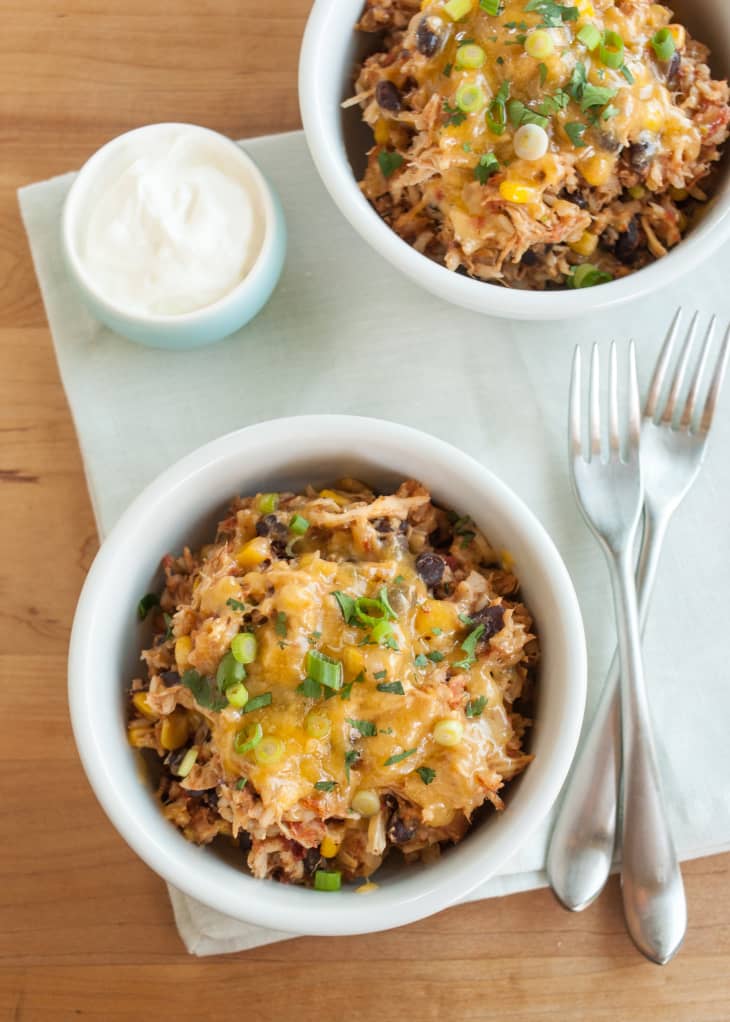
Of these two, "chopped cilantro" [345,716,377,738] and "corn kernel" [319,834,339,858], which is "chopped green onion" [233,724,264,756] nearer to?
"chopped cilantro" [345,716,377,738]

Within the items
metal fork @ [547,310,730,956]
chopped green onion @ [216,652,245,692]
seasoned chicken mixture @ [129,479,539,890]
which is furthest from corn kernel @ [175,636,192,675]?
metal fork @ [547,310,730,956]

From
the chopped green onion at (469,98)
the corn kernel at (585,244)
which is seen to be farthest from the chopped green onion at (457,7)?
the corn kernel at (585,244)

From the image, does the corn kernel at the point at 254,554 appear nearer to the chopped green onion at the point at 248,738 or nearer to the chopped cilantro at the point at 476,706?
the chopped green onion at the point at 248,738

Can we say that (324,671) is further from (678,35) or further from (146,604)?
(678,35)

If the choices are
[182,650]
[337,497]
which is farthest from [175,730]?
[337,497]

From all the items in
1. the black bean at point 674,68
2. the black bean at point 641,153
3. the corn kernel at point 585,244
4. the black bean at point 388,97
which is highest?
the black bean at point 674,68

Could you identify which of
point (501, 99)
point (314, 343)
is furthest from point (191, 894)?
point (501, 99)
